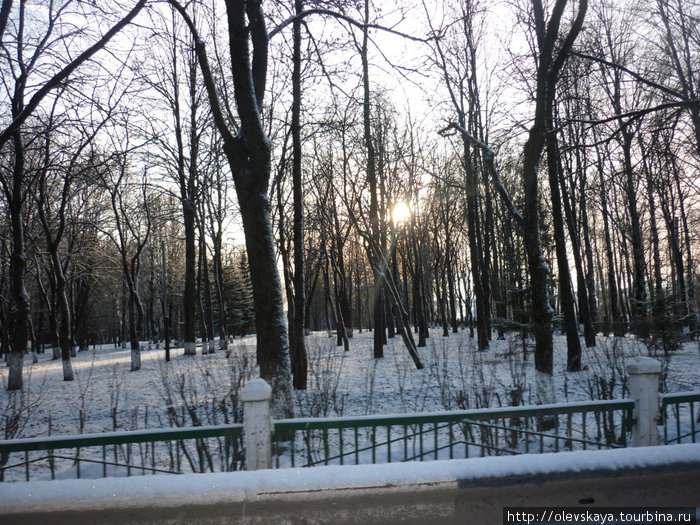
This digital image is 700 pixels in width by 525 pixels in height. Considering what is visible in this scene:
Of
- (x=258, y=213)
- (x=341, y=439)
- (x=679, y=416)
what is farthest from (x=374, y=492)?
(x=679, y=416)

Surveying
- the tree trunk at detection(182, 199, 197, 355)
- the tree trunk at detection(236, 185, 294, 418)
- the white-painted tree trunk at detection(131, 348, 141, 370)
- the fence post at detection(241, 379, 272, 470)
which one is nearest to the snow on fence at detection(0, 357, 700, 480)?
the fence post at detection(241, 379, 272, 470)

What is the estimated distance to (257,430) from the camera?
12.4ft

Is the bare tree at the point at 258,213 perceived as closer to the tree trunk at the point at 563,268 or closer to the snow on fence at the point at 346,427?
the snow on fence at the point at 346,427

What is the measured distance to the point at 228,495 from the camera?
278cm

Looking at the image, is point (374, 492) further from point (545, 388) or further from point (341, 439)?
point (545, 388)

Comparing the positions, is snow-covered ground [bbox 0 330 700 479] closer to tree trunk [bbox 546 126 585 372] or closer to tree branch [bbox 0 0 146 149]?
tree trunk [bbox 546 126 585 372]

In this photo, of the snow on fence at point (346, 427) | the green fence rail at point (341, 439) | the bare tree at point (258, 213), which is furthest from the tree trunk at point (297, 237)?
the snow on fence at point (346, 427)

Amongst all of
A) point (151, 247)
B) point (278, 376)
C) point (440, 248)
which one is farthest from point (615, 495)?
point (151, 247)

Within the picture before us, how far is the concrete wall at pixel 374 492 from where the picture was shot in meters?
2.73

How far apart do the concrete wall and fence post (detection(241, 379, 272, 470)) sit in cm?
89

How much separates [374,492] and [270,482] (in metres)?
0.64

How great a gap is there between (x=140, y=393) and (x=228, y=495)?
1012 centimetres

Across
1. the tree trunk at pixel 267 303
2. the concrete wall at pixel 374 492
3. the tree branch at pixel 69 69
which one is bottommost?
the concrete wall at pixel 374 492

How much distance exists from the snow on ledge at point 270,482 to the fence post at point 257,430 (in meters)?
0.90
